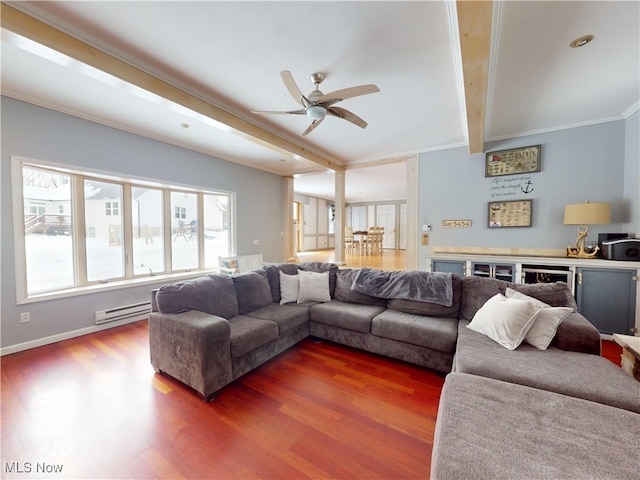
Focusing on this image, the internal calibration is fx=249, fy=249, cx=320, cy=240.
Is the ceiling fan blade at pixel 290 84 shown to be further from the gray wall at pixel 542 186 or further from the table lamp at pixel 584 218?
the table lamp at pixel 584 218

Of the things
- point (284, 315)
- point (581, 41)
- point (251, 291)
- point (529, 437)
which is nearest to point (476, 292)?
point (529, 437)

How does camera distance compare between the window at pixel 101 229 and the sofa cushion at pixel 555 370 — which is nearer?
the sofa cushion at pixel 555 370

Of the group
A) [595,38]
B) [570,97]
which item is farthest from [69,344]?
[570,97]

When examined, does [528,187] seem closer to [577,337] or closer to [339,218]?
[577,337]

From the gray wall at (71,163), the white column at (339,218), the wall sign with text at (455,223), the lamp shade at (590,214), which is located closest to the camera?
the gray wall at (71,163)

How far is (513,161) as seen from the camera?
376cm

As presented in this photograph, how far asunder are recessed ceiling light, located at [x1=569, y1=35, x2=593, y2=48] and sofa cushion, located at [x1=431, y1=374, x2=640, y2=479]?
2.51m

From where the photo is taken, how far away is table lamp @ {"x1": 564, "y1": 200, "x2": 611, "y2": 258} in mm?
2990

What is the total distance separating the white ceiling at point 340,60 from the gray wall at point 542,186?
0.26m

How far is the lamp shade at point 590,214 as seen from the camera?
299 centimetres

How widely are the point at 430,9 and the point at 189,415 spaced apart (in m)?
3.26

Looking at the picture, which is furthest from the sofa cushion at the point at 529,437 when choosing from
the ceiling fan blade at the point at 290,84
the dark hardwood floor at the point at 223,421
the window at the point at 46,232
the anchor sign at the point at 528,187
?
the window at the point at 46,232

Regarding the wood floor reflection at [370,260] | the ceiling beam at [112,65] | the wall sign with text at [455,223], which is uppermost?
the ceiling beam at [112,65]

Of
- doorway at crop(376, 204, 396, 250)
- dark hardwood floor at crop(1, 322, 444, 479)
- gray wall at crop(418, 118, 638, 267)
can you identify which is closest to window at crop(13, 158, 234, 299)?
dark hardwood floor at crop(1, 322, 444, 479)
